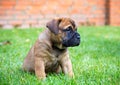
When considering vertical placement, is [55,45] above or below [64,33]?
below

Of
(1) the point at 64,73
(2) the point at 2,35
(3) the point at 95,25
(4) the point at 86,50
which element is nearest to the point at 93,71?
(1) the point at 64,73

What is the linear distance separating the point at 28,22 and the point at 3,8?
0.84 meters

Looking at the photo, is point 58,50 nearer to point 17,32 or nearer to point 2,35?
point 2,35

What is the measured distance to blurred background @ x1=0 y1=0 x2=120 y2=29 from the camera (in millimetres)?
10922

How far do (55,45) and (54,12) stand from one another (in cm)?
730

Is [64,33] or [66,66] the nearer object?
[64,33]

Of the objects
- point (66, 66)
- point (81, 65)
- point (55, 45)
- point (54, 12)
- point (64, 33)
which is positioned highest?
point (64, 33)

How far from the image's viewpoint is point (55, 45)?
4109 millimetres

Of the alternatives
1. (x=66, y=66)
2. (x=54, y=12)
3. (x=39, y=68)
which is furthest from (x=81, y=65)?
(x=54, y=12)

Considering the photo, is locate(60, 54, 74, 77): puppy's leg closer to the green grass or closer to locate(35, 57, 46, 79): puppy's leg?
the green grass

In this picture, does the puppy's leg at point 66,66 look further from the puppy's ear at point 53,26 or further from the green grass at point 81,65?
the puppy's ear at point 53,26

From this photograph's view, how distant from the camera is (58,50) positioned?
4.13m

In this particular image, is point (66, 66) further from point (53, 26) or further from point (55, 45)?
point (53, 26)

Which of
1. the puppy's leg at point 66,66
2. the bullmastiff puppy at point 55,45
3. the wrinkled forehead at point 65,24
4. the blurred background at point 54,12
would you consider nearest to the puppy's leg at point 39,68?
the bullmastiff puppy at point 55,45
